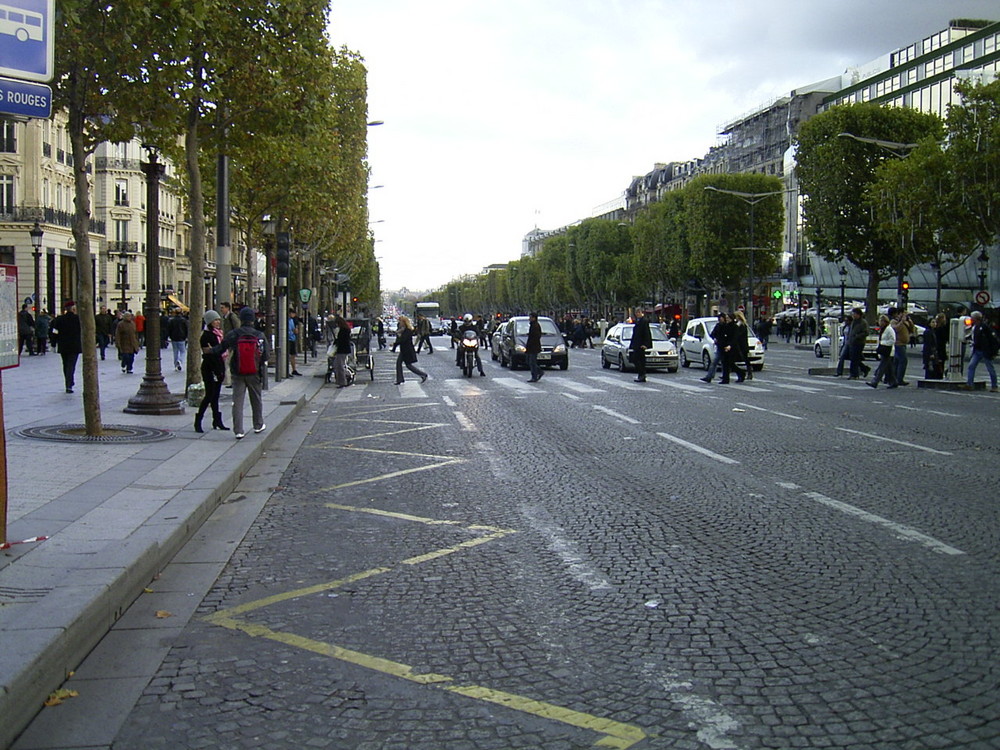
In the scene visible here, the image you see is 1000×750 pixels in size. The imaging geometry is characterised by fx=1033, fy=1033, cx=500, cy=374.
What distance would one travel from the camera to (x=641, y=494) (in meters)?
9.17

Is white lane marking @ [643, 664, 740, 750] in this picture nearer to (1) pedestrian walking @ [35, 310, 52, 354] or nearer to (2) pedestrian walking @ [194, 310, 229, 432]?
(2) pedestrian walking @ [194, 310, 229, 432]

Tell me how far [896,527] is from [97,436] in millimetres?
8812

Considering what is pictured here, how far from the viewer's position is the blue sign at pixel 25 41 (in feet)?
17.8

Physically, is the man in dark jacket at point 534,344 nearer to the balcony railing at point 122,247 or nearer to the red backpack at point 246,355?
the red backpack at point 246,355

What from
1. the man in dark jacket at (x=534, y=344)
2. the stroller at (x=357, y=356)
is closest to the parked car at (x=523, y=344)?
the stroller at (x=357, y=356)

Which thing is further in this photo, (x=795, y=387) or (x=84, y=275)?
(x=795, y=387)

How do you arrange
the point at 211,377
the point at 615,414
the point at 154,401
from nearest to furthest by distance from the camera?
the point at 211,377, the point at 154,401, the point at 615,414

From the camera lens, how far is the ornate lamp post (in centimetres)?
1516

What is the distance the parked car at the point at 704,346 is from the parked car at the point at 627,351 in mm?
1227

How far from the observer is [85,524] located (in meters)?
7.18

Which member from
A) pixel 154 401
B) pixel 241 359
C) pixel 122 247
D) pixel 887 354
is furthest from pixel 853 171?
pixel 241 359

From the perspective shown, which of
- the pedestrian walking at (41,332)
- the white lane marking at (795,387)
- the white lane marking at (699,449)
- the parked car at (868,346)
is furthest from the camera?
the parked car at (868,346)

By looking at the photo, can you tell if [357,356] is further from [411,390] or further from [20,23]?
[20,23]

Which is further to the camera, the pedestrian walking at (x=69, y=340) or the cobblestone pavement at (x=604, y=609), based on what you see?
the pedestrian walking at (x=69, y=340)
